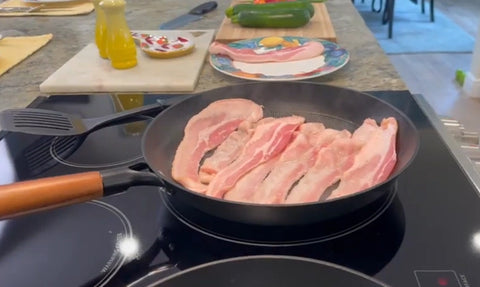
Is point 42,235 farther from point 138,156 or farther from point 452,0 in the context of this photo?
point 452,0

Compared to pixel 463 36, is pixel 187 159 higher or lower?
higher

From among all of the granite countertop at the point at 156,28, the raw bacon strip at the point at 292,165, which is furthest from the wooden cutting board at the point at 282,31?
the raw bacon strip at the point at 292,165

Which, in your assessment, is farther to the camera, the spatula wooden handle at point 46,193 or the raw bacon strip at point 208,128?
the raw bacon strip at point 208,128

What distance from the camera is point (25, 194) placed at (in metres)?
0.49

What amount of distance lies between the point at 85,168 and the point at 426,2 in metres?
4.51

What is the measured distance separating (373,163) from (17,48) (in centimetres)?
98

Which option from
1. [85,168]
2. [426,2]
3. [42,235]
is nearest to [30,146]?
[85,168]

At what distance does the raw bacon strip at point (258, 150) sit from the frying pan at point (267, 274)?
18 centimetres

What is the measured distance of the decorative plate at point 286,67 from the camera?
0.96 meters

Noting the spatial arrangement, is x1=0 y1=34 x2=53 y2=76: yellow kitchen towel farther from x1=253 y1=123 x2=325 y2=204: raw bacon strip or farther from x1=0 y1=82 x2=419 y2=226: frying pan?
x1=253 y1=123 x2=325 y2=204: raw bacon strip

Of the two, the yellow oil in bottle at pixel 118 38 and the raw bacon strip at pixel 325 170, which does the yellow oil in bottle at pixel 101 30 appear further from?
the raw bacon strip at pixel 325 170

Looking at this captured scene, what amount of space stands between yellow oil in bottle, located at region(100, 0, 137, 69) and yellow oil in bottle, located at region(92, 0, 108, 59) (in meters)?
0.05

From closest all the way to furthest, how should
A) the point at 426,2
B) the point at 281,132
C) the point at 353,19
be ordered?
the point at 281,132
the point at 353,19
the point at 426,2

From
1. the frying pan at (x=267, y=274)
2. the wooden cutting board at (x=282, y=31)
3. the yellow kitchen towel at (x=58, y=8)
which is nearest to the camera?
the frying pan at (x=267, y=274)
